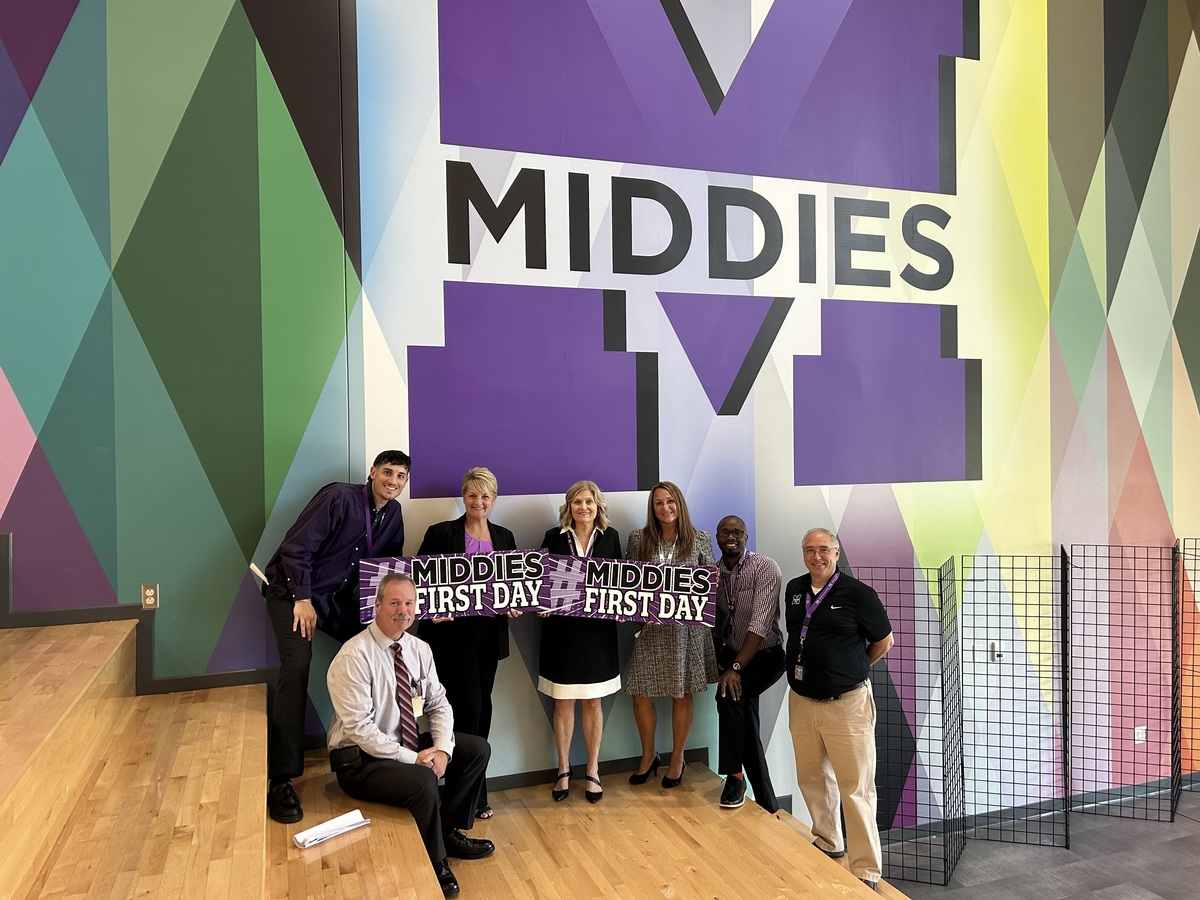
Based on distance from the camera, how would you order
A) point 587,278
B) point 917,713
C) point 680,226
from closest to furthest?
1. point 587,278
2. point 680,226
3. point 917,713

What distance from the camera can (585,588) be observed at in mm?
4055

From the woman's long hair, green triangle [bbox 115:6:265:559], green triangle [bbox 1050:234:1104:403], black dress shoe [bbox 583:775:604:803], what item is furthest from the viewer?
green triangle [bbox 1050:234:1104:403]

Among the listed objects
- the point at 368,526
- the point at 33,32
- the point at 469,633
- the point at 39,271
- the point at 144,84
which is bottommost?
the point at 469,633

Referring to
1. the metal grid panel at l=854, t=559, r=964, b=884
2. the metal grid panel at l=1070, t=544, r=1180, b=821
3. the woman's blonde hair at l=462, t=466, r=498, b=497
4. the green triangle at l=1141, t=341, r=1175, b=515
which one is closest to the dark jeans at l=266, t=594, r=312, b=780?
the woman's blonde hair at l=462, t=466, r=498, b=497

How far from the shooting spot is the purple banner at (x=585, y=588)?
12.8 ft

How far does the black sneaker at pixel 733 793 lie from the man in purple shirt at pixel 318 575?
1.96 meters

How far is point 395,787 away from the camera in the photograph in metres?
3.24

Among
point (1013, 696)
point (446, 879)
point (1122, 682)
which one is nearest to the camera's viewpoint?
point (446, 879)

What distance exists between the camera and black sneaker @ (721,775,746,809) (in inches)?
157

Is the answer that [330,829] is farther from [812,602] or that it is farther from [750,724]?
[812,602]

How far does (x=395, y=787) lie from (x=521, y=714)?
3.99ft

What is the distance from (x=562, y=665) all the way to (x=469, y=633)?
0.51m

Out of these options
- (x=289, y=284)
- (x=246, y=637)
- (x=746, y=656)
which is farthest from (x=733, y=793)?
(x=289, y=284)

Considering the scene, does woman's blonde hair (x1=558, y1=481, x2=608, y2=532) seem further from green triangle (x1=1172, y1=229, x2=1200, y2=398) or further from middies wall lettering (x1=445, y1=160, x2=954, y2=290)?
green triangle (x1=1172, y1=229, x2=1200, y2=398)
